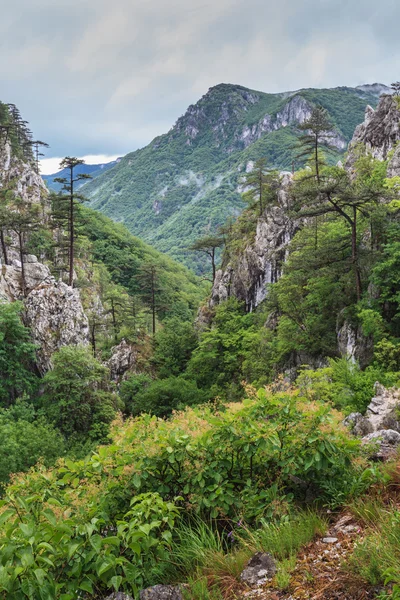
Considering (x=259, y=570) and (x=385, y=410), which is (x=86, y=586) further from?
(x=385, y=410)

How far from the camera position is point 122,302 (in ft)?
101

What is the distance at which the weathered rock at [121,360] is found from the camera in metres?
26.7

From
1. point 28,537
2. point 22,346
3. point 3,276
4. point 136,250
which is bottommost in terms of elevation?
point 22,346

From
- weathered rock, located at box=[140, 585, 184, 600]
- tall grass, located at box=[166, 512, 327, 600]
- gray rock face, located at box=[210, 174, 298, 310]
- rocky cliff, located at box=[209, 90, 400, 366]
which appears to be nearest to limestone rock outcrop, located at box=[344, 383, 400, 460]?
tall grass, located at box=[166, 512, 327, 600]

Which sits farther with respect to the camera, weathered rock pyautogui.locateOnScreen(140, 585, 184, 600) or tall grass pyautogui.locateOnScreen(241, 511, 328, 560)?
tall grass pyautogui.locateOnScreen(241, 511, 328, 560)

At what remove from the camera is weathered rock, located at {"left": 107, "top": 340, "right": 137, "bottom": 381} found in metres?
26.7

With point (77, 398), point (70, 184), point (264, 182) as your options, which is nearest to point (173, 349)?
point (77, 398)

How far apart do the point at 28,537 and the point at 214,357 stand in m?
22.6

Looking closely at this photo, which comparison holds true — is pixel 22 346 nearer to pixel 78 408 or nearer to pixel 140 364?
pixel 78 408

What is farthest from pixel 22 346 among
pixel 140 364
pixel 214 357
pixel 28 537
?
pixel 28 537

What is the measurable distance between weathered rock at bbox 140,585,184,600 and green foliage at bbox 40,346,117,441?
17.5m

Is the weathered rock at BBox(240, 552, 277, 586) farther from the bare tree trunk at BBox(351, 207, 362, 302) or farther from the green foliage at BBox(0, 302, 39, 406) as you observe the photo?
the green foliage at BBox(0, 302, 39, 406)

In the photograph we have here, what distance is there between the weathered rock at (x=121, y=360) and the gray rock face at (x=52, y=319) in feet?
8.79

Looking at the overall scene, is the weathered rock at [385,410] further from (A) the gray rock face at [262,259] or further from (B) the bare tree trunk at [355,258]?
(A) the gray rock face at [262,259]
